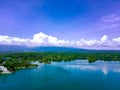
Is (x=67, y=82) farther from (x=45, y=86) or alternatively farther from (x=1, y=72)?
(x=1, y=72)

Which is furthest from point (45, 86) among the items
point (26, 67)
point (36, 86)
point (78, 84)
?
point (26, 67)

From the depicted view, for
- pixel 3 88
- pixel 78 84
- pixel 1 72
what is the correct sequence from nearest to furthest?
1. pixel 3 88
2. pixel 78 84
3. pixel 1 72

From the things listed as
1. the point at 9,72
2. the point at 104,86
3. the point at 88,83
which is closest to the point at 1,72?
the point at 9,72

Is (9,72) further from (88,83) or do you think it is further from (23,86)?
(88,83)

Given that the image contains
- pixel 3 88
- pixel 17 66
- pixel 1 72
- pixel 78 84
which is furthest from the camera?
pixel 17 66

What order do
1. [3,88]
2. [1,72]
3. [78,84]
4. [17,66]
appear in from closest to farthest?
[3,88], [78,84], [1,72], [17,66]

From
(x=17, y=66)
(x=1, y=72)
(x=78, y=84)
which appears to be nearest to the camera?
(x=78, y=84)

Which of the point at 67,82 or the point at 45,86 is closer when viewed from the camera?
the point at 45,86

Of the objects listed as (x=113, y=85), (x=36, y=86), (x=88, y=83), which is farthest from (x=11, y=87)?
(x=113, y=85)

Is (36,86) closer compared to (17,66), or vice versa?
(36,86)
